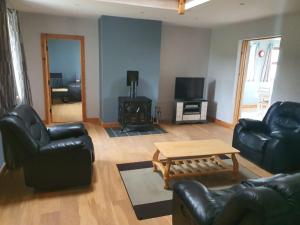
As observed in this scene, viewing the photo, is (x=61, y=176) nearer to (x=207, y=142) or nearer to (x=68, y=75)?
(x=207, y=142)

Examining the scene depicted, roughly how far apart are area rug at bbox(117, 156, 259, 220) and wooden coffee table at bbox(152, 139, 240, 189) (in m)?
0.13

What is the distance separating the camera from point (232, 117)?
5.52 meters

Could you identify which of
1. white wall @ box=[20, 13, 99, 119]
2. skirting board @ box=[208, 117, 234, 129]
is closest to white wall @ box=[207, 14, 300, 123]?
skirting board @ box=[208, 117, 234, 129]

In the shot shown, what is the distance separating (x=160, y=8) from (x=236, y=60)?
91.4 inches

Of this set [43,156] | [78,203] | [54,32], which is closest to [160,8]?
[54,32]

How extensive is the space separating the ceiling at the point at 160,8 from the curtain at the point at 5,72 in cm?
102

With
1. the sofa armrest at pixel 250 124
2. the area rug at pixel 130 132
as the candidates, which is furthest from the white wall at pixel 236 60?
the area rug at pixel 130 132

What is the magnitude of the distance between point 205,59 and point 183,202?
515 cm

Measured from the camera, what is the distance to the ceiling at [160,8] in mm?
3510

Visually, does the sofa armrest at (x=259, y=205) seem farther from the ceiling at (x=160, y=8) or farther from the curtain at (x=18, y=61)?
the curtain at (x=18, y=61)

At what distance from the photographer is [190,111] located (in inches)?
231

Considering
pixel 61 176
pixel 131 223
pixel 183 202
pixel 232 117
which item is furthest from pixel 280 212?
pixel 232 117

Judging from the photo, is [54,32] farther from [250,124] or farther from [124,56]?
[250,124]

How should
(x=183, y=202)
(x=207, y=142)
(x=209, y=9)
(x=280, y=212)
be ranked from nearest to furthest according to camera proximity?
(x=280, y=212) < (x=183, y=202) < (x=207, y=142) < (x=209, y=9)
